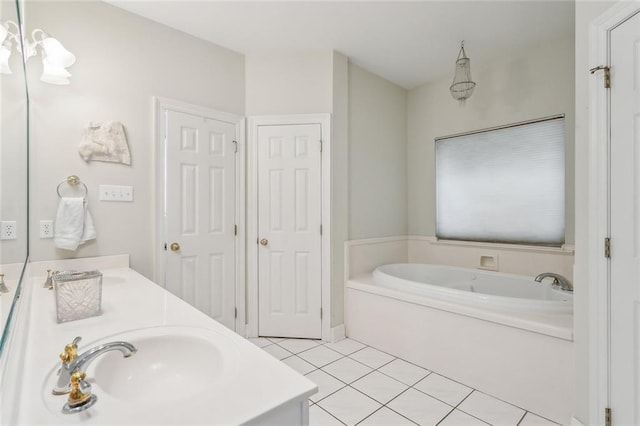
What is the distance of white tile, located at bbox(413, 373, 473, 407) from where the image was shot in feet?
6.31

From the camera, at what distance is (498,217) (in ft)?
9.84

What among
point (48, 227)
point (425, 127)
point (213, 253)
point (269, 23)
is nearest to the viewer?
point (48, 227)

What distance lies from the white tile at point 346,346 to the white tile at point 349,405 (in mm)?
585

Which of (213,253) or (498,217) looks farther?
(498,217)

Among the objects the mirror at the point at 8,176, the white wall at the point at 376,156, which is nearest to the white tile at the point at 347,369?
the white wall at the point at 376,156

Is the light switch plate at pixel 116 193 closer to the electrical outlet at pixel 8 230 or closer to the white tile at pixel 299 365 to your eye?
the electrical outlet at pixel 8 230

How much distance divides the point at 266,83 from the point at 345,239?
1643 mm

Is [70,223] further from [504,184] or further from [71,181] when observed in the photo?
[504,184]

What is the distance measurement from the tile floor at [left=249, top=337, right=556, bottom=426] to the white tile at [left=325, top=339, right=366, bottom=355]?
0.03 metres

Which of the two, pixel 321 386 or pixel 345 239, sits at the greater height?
pixel 345 239

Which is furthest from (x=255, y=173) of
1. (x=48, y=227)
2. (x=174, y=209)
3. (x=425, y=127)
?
(x=425, y=127)

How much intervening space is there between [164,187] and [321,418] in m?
1.93

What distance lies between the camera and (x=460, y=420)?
1716 millimetres

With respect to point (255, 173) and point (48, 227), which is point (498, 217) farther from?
point (48, 227)
